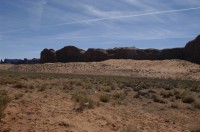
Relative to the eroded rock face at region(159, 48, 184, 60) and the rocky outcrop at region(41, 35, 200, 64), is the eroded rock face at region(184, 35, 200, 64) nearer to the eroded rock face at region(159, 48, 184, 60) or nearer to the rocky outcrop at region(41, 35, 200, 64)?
the rocky outcrop at region(41, 35, 200, 64)

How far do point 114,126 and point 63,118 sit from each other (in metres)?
1.93

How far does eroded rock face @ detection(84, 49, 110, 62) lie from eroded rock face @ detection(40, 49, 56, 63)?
41.9 feet

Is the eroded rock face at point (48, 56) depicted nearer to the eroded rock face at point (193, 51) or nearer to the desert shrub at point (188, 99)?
the eroded rock face at point (193, 51)

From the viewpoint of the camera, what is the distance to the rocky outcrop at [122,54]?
97650mm

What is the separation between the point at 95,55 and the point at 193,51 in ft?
108

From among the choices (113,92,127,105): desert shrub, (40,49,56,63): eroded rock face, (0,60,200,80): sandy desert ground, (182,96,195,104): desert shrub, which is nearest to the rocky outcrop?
(40,49,56,63): eroded rock face

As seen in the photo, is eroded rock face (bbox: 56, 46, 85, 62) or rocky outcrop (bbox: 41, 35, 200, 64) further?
eroded rock face (bbox: 56, 46, 85, 62)

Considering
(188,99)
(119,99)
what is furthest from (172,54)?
(119,99)

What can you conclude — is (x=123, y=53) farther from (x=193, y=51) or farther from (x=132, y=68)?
(x=193, y=51)

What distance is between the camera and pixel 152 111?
691 inches

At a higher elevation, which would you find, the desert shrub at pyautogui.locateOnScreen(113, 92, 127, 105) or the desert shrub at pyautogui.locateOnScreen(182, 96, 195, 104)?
the desert shrub at pyautogui.locateOnScreen(113, 92, 127, 105)

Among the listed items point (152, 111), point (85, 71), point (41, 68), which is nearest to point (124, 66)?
point (85, 71)

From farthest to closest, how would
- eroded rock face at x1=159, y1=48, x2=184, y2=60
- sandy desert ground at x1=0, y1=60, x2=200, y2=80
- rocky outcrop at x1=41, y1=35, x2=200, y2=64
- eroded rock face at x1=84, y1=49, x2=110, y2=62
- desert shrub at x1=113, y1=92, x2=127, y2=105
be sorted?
eroded rock face at x1=84, y1=49, x2=110, y2=62
eroded rock face at x1=159, y1=48, x2=184, y2=60
rocky outcrop at x1=41, y1=35, x2=200, y2=64
sandy desert ground at x1=0, y1=60, x2=200, y2=80
desert shrub at x1=113, y1=92, x2=127, y2=105

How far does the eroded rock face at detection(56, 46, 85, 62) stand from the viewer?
116 m
